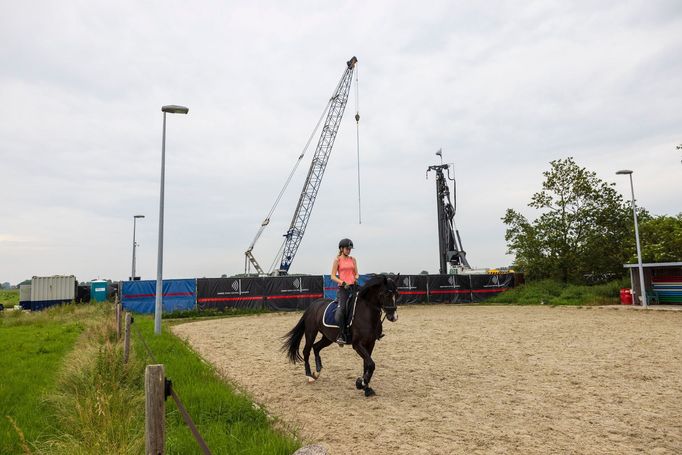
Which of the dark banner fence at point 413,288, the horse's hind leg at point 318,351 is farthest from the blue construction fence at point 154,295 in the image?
the horse's hind leg at point 318,351

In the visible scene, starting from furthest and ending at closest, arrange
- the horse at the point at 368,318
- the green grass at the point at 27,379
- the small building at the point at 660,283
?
the small building at the point at 660,283 → the horse at the point at 368,318 → the green grass at the point at 27,379

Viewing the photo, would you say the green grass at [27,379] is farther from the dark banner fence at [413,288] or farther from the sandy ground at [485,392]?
the dark banner fence at [413,288]

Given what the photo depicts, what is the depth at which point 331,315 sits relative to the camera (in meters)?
8.55

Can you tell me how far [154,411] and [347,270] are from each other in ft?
17.6

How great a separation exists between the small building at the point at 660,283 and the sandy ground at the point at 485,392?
39.7 ft

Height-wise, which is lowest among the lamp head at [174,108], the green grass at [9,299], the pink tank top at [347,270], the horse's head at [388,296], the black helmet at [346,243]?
the green grass at [9,299]

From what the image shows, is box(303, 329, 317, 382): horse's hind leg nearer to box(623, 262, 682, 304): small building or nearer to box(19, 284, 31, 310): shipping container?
box(623, 262, 682, 304): small building

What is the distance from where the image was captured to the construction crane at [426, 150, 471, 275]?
135 feet

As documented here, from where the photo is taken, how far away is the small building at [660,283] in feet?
81.3

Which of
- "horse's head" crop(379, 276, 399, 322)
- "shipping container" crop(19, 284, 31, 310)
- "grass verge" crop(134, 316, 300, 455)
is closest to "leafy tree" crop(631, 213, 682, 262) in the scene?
"horse's head" crop(379, 276, 399, 322)

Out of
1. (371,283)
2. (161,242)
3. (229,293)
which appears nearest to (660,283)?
(371,283)

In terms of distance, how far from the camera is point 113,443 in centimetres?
463

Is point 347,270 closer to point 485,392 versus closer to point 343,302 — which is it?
point 343,302

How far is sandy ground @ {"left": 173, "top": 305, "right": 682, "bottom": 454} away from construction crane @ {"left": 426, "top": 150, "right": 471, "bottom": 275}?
26.0m
